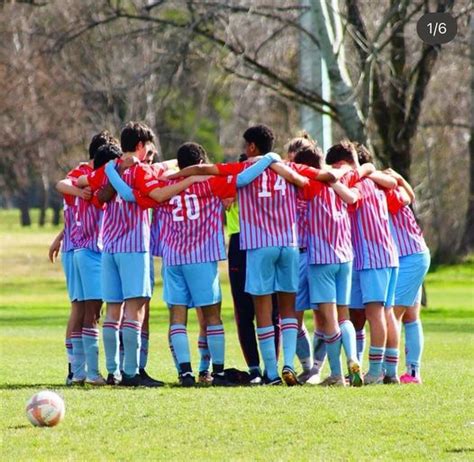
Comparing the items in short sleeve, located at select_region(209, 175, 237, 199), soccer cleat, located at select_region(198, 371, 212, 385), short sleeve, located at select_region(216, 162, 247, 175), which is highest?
short sleeve, located at select_region(216, 162, 247, 175)

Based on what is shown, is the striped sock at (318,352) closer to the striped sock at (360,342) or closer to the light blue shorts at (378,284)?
the striped sock at (360,342)

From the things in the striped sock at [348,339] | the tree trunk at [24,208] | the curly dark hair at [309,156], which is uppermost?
the curly dark hair at [309,156]

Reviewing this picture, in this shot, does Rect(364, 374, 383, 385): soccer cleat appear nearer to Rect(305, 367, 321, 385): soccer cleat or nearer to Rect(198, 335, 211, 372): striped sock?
Rect(305, 367, 321, 385): soccer cleat

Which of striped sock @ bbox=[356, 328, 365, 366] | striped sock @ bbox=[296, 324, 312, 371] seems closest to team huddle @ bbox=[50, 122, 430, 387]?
striped sock @ bbox=[296, 324, 312, 371]

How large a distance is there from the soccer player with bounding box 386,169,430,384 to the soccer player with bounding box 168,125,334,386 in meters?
1.03

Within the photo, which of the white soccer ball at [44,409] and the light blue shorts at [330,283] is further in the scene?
the light blue shorts at [330,283]

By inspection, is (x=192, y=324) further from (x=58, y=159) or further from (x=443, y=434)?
(x=58, y=159)

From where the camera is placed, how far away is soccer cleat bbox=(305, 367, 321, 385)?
493 inches

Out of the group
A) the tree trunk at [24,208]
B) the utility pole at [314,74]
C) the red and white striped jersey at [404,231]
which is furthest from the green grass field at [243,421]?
the tree trunk at [24,208]

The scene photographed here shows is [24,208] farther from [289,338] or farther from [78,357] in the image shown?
[289,338]

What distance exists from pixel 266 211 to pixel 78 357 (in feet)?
7.30

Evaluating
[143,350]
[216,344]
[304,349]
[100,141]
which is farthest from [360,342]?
[100,141]

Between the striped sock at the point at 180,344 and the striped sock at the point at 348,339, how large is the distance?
130cm

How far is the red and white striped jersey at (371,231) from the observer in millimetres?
12422
